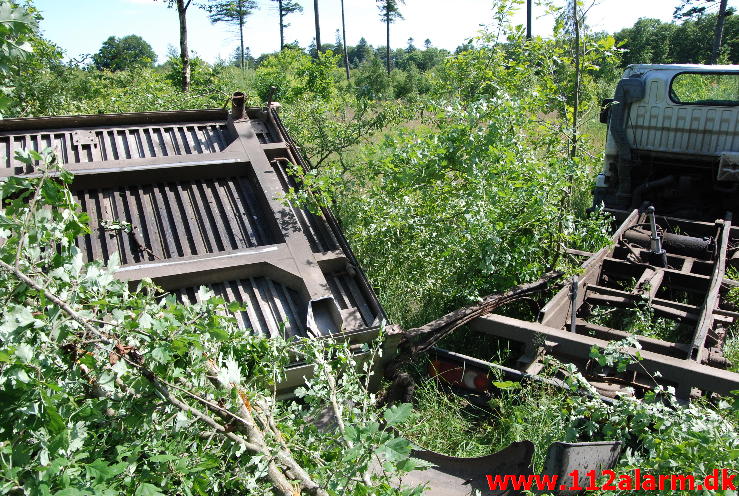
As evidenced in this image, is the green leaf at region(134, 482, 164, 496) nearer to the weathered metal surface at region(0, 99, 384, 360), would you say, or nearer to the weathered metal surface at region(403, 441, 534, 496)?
the weathered metal surface at region(403, 441, 534, 496)

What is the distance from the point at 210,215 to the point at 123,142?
3.33 ft

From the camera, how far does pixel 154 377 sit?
2018 millimetres

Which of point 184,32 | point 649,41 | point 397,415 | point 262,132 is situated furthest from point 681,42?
point 397,415

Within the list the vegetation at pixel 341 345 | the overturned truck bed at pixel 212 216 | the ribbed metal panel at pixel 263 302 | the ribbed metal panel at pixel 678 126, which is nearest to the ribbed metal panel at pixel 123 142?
the overturned truck bed at pixel 212 216

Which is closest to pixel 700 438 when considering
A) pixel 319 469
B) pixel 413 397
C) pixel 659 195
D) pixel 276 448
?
pixel 319 469

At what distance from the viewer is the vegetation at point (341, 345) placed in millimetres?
1889

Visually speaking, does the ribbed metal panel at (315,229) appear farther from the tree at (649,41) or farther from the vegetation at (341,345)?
the tree at (649,41)

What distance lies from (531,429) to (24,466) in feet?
8.77

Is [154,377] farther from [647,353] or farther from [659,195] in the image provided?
[659,195]

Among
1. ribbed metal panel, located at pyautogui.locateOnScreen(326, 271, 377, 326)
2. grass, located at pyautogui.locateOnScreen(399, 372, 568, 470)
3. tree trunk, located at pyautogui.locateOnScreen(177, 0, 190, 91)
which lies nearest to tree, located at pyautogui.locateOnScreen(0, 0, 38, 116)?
ribbed metal panel, located at pyautogui.locateOnScreen(326, 271, 377, 326)

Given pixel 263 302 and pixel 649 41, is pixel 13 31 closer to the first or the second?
pixel 263 302

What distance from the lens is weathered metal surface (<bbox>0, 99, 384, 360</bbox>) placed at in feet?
12.6

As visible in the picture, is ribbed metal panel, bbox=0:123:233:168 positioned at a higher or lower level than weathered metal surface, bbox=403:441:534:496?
higher

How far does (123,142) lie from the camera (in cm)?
469
